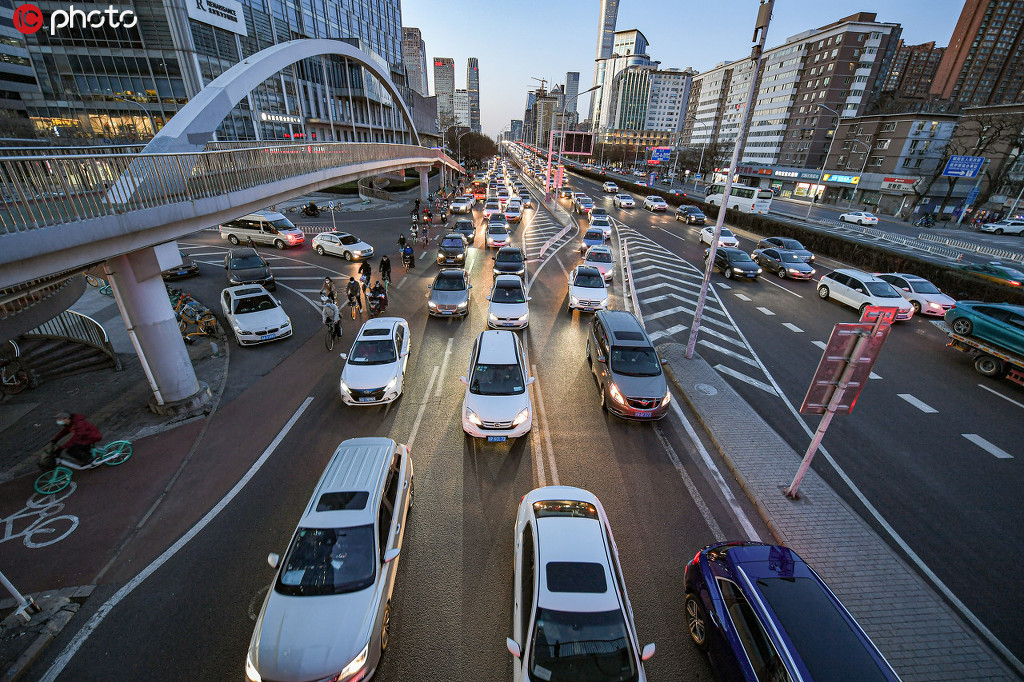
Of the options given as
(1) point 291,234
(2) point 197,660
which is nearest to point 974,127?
(1) point 291,234

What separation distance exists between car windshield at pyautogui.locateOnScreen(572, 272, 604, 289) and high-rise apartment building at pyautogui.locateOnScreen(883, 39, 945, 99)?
642 ft

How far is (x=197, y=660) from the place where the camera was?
5402 millimetres

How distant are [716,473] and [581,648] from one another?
5765 millimetres

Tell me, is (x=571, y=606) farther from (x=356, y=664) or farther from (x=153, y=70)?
→ (x=153, y=70)

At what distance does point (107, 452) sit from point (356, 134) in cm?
7163

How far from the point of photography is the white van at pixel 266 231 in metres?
27.2

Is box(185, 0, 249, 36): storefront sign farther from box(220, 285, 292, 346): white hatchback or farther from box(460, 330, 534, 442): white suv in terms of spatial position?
box(460, 330, 534, 442): white suv

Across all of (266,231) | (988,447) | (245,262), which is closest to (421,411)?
(988,447)

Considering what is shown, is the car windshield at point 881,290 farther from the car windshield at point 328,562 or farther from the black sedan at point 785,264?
the car windshield at point 328,562

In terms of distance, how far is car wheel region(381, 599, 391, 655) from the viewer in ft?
17.7

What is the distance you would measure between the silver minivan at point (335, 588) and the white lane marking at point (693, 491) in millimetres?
5763

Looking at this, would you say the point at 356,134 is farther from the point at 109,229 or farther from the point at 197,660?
the point at 197,660

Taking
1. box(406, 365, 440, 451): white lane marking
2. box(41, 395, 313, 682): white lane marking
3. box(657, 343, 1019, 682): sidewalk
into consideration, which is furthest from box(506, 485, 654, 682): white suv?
box(41, 395, 313, 682): white lane marking

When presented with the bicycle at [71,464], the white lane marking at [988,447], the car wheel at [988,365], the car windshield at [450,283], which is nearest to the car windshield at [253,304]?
the car windshield at [450,283]
